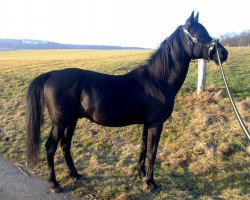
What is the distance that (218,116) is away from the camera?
724cm

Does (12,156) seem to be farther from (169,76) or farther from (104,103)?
(169,76)

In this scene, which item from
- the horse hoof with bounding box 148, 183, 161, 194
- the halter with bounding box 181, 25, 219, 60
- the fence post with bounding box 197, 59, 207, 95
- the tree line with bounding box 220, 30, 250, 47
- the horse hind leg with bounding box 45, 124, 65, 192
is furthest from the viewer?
the tree line with bounding box 220, 30, 250, 47

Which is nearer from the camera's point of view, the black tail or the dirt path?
the dirt path

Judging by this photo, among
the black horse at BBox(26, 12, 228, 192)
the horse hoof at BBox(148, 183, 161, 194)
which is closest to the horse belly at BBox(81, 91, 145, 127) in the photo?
the black horse at BBox(26, 12, 228, 192)

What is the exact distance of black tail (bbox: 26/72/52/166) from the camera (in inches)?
202

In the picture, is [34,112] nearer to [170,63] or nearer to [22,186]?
[22,186]

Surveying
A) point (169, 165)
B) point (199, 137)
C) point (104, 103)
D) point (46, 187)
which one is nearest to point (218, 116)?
point (199, 137)

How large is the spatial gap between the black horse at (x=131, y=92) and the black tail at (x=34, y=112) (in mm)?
17

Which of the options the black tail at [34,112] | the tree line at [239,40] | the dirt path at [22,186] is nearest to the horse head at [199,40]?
the black tail at [34,112]

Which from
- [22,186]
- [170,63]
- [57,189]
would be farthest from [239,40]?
[22,186]

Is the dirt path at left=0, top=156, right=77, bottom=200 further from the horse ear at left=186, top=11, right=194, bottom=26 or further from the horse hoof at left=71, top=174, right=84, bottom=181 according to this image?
the horse ear at left=186, top=11, right=194, bottom=26

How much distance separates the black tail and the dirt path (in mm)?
399

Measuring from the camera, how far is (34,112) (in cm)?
516

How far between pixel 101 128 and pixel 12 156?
7.75 ft
